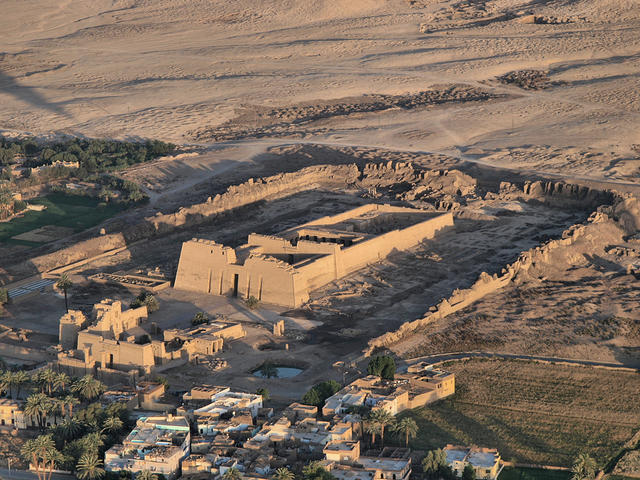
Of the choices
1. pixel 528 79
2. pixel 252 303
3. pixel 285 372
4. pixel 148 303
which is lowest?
pixel 528 79

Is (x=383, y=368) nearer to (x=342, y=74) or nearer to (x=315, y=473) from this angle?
(x=315, y=473)

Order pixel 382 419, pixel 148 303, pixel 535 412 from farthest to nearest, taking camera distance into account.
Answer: pixel 148 303 → pixel 535 412 → pixel 382 419

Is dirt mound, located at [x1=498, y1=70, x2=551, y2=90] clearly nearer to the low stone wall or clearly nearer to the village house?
the low stone wall

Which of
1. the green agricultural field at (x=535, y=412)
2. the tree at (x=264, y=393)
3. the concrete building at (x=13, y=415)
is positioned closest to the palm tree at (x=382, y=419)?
the green agricultural field at (x=535, y=412)

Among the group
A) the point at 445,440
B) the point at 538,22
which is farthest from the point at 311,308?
the point at 538,22

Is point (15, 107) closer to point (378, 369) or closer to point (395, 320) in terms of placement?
point (395, 320)

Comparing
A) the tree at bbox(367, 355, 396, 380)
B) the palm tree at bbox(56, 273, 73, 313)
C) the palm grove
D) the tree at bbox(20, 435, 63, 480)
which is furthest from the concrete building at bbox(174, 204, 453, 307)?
the tree at bbox(20, 435, 63, 480)

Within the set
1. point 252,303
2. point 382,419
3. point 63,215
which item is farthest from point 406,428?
point 63,215
